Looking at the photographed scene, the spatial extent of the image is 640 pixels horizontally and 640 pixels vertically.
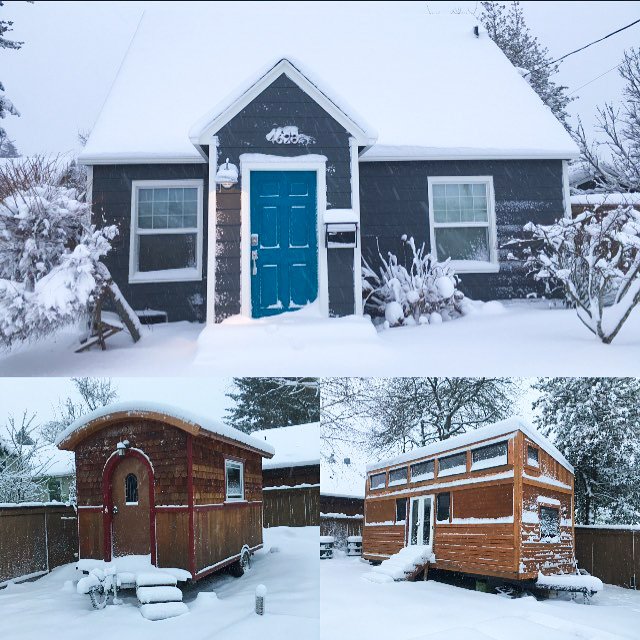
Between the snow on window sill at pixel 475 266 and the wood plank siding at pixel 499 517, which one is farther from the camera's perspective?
the snow on window sill at pixel 475 266

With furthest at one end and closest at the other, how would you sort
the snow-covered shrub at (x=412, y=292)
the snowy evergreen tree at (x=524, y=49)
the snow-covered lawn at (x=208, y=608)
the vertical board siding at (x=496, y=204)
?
the snowy evergreen tree at (x=524, y=49), the vertical board siding at (x=496, y=204), the snow-covered shrub at (x=412, y=292), the snow-covered lawn at (x=208, y=608)

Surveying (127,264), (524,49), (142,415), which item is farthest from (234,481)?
(524,49)

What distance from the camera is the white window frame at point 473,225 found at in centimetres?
440

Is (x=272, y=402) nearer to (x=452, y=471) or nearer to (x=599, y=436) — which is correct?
(x=452, y=471)

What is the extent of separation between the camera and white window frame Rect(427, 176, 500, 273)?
4398 millimetres

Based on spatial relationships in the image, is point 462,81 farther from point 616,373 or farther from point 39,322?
point 39,322

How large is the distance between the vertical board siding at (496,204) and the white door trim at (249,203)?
0.30 meters

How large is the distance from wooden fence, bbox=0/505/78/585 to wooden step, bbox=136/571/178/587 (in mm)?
365

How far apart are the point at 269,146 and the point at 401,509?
205 centimetres

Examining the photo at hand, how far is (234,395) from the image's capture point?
13.7ft

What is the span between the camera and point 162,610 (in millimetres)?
3820

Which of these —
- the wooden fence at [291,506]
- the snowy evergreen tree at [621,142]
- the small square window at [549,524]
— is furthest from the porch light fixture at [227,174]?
the small square window at [549,524]

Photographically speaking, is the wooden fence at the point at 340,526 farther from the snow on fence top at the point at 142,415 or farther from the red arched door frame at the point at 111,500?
the red arched door frame at the point at 111,500

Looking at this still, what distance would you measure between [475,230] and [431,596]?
196 centimetres
